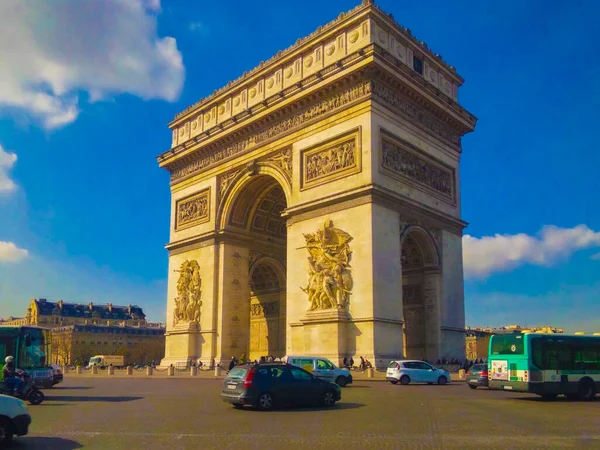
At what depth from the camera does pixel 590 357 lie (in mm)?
19844

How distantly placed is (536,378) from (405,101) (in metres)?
18.1

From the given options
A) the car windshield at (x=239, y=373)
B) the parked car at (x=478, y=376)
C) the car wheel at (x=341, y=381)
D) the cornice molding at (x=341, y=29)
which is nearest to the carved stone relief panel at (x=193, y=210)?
the cornice molding at (x=341, y=29)

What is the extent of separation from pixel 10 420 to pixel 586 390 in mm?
16468

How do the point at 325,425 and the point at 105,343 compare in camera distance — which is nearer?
the point at 325,425

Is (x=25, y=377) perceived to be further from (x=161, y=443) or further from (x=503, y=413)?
(x=503, y=413)

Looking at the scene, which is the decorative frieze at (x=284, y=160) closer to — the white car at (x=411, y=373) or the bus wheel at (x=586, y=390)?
the white car at (x=411, y=373)

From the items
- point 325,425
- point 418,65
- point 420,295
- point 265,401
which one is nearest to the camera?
point 325,425

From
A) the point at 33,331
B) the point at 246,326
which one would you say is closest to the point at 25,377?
the point at 33,331

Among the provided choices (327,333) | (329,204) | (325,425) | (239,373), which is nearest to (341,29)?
(329,204)

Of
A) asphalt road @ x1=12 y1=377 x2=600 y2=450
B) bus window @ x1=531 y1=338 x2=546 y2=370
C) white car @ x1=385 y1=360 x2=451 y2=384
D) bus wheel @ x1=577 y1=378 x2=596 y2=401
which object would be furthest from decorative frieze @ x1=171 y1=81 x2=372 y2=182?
asphalt road @ x1=12 y1=377 x2=600 y2=450

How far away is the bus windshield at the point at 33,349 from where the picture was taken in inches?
865

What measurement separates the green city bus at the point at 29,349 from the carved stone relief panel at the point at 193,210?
17305 millimetres

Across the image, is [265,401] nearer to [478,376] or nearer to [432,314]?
[478,376]

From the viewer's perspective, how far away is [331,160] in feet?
105
